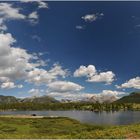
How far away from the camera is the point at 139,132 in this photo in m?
34.2
